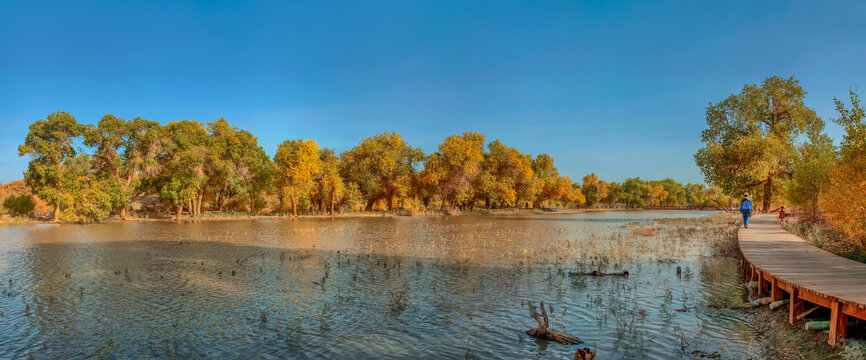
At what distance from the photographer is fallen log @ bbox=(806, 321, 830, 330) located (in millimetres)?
10000

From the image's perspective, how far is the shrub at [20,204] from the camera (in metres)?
58.7

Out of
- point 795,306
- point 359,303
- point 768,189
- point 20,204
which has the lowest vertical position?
point 359,303

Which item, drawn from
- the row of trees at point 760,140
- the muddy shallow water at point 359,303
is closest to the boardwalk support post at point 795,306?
the muddy shallow water at point 359,303


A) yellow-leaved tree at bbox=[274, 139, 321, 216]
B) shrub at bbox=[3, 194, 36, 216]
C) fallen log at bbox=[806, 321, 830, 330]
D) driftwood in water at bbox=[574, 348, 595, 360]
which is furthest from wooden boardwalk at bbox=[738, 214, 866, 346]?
shrub at bbox=[3, 194, 36, 216]

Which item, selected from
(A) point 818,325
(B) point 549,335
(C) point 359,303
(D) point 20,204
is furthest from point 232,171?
(A) point 818,325

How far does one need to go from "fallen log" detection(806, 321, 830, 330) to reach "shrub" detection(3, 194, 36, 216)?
256 ft

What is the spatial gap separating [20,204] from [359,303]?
68.7 m

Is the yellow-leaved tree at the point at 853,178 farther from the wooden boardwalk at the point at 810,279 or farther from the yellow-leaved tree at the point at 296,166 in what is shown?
the yellow-leaved tree at the point at 296,166

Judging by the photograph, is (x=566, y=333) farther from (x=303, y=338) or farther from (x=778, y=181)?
(x=778, y=181)

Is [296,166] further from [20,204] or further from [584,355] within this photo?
[584,355]

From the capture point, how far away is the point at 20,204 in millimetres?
58875

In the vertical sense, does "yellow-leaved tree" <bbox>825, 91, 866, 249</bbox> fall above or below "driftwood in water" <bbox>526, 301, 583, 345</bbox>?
above

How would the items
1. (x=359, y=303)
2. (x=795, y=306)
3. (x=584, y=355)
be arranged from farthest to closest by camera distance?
(x=359, y=303)
(x=795, y=306)
(x=584, y=355)

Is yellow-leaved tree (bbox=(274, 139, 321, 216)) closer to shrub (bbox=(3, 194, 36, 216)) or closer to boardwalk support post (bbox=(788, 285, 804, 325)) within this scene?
shrub (bbox=(3, 194, 36, 216))
